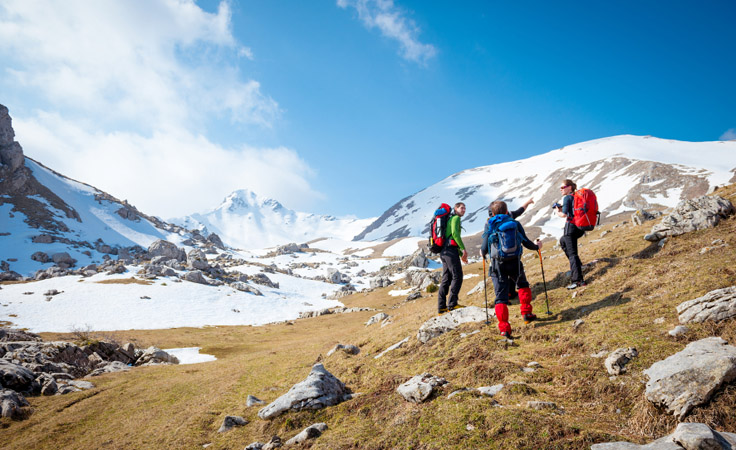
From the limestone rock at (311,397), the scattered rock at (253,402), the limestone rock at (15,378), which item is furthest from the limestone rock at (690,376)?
the limestone rock at (15,378)

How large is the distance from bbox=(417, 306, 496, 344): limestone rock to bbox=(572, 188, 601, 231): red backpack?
14.8 feet

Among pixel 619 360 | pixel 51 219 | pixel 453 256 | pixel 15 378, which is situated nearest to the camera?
pixel 619 360

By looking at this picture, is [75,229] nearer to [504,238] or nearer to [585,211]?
[504,238]

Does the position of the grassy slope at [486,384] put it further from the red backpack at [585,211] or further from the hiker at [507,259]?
the red backpack at [585,211]

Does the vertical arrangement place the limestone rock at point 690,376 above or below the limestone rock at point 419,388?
above

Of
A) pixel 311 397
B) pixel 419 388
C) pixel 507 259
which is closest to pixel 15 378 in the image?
pixel 311 397

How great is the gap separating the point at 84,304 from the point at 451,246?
6548 cm

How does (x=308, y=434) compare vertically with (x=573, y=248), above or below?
below

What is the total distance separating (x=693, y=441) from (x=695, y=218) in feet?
42.9

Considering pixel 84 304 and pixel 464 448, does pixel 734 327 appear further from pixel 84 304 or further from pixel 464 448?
pixel 84 304

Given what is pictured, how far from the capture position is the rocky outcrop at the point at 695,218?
1205 centimetres

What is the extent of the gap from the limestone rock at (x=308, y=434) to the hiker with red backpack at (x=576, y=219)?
9.61 meters

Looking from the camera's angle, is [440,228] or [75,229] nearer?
[440,228]

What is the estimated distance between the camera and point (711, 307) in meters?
6.45
